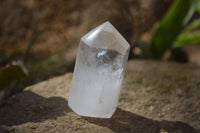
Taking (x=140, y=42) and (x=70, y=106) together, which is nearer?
(x=70, y=106)

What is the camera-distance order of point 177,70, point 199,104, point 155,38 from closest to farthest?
point 199,104, point 177,70, point 155,38

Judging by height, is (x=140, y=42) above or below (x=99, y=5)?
below

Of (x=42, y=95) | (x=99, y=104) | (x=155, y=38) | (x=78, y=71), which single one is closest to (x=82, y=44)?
(x=78, y=71)

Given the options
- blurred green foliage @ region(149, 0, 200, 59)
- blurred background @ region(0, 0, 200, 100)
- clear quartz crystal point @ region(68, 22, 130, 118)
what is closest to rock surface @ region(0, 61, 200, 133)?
clear quartz crystal point @ region(68, 22, 130, 118)

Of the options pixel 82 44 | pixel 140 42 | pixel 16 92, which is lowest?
pixel 16 92

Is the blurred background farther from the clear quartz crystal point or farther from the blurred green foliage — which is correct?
the clear quartz crystal point

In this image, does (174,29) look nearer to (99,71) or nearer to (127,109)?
(127,109)

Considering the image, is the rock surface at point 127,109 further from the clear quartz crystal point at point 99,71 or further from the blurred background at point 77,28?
the blurred background at point 77,28

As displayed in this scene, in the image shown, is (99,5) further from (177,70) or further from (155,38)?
(177,70)
